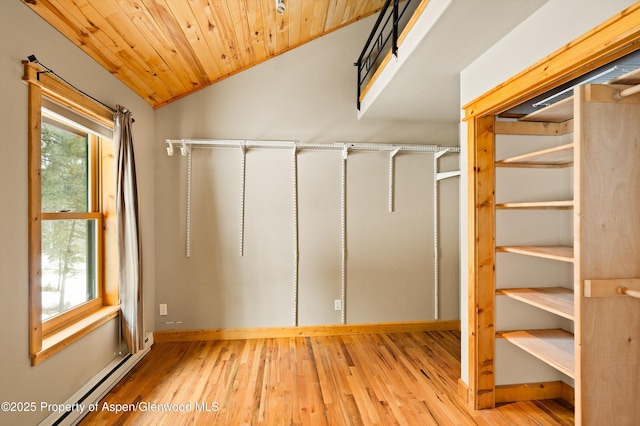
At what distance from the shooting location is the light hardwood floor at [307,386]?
1.85 meters

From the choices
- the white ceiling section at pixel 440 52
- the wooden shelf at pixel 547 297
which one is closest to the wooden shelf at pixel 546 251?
the wooden shelf at pixel 547 297

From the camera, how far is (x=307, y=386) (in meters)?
2.18

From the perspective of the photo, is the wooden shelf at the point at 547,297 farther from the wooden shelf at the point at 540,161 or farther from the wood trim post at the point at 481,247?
the wooden shelf at the point at 540,161

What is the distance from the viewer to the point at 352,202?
314cm

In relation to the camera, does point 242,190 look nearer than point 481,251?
No

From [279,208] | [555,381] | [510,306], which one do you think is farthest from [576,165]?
[279,208]

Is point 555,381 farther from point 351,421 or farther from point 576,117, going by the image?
point 576,117

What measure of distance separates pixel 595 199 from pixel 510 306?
0.98 m

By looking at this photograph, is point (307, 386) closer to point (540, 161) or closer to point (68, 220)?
point (68, 220)

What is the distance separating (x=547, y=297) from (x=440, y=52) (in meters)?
1.63

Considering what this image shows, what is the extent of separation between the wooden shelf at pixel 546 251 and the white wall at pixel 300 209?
134 cm

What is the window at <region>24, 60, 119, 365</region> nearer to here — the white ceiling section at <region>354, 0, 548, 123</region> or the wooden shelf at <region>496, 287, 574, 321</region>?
the white ceiling section at <region>354, 0, 548, 123</region>

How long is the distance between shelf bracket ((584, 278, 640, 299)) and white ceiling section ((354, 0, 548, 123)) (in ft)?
4.31

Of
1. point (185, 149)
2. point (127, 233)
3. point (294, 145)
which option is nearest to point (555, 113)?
point (294, 145)
